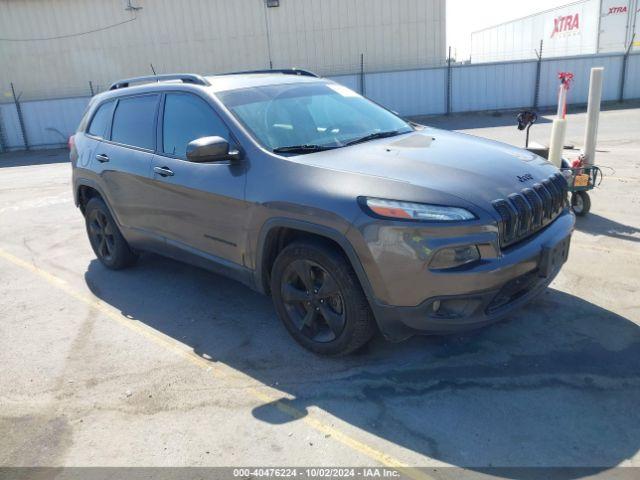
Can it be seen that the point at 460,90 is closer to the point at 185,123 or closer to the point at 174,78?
the point at 174,78

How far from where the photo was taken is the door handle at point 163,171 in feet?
13.9

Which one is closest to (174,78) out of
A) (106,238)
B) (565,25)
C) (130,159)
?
(130,159)

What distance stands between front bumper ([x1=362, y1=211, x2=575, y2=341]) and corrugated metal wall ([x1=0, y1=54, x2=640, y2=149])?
54.2 feet

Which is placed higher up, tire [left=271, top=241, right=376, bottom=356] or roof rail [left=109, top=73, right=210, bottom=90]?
roof rail [left=109, top=73, right=210, bottom=90]

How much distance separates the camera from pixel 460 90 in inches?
744

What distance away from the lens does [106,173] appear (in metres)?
5.06

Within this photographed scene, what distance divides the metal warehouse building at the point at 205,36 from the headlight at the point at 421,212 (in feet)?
59.7

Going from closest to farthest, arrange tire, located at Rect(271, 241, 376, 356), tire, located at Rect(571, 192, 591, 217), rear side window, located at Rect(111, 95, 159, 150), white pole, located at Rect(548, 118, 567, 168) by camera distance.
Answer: tire, located at Rect(271, 241, 376, 356)
rear side window, located at Rect(111, 95, 159, 150)
white pole, located at Rect(548, 118, 567, 168)
tire, located at Rect(571, 192, 591, 217)

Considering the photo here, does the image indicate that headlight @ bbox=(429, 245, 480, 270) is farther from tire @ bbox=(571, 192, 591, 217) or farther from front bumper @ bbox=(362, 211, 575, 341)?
tire @ bbox=(571, 192, 591, 217)

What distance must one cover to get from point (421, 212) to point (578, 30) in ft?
73.8

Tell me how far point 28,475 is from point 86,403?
617 millimetres

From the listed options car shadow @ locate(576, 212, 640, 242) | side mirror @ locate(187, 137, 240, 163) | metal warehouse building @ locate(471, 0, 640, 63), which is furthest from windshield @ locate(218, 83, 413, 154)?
metal warehouse building @ locate(471, 0, 640, 63)

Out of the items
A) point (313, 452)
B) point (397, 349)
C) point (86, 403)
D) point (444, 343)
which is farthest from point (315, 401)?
point (86, 403)

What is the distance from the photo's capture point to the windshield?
149 inches
